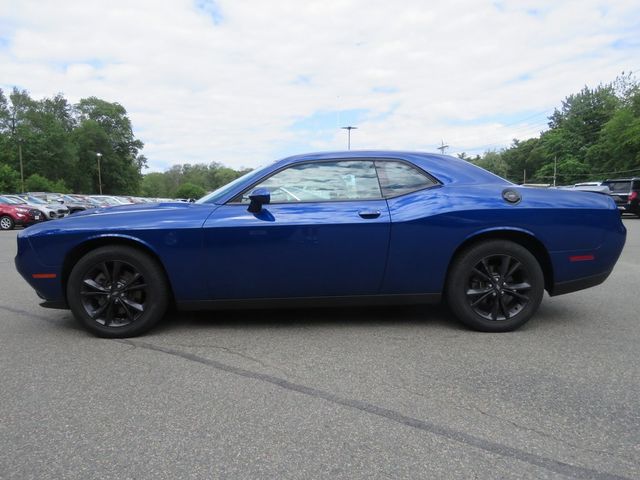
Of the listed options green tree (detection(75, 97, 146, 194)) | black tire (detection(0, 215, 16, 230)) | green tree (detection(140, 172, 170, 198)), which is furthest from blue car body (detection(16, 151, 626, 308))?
green tree (detection(140, 172, 170, 198))

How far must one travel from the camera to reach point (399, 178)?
3.72 m

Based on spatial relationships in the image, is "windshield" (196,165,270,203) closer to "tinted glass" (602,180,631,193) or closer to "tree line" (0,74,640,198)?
"tinted glass" (602,180,631,193)

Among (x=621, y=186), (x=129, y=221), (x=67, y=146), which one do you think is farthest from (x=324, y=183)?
(x=67, y=146)

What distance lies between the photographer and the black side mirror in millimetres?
3426

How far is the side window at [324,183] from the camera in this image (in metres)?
3.66

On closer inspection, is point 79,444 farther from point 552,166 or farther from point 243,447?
point 552,166

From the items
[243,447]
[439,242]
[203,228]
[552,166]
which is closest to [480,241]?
[439,242]

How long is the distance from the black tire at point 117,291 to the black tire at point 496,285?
7.64ft

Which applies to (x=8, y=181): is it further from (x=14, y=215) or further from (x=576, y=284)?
(x=576, y=284)

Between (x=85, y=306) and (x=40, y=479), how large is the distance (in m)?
1.91

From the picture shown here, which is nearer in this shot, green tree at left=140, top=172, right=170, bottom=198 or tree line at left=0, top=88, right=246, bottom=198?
tree line at left=0, top=88, right=246, bottom=198

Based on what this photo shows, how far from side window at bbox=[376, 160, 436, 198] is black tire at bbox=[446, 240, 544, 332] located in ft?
2.16

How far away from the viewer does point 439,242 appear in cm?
356

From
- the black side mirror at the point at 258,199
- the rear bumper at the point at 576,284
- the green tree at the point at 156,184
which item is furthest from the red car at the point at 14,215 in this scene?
the green tree at the point at 156,184
